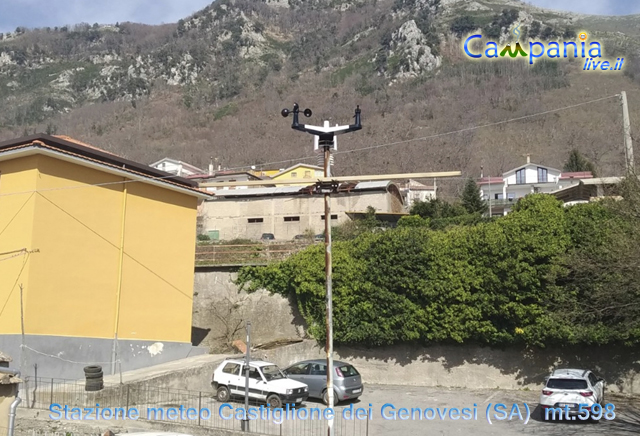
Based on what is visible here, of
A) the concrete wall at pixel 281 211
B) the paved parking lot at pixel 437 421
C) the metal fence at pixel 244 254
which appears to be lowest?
the paved parking lot at pixel 437 421

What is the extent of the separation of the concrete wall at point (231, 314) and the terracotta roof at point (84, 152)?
23.2ft

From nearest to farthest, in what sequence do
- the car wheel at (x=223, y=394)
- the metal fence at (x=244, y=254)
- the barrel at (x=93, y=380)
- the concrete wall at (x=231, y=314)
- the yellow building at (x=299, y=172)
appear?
1. the barrel at (x=93, y=380)
2. the car wheel at (x=223, y=394)
3. the concrete wall at (x=231, y=314)
4. the metal fence at (x=244, y=254)
5. the yellow building at (x=299, y=172)

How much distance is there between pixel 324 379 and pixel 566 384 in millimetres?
7632

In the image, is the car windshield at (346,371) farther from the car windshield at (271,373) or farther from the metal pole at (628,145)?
the metal pole at (628,145)

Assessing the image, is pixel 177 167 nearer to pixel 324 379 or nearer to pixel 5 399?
pixel 324 379

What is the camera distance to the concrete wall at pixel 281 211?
46.1 meters

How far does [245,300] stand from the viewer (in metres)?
29.5

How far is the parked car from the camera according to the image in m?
19.4

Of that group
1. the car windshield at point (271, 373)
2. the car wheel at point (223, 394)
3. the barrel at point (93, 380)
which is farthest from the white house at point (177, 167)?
the barrel at point (93, 380)

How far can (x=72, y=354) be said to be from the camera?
65.6 feet

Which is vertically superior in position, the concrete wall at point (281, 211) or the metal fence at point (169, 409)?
the concrete wall at point (281, 211)

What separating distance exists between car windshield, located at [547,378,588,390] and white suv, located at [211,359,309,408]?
24.9 feet

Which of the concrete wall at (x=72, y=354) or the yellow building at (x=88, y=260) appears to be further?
the yellow building at (x=88, y=260)

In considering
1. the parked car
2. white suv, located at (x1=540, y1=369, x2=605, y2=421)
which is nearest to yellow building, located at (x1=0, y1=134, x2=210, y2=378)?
the parked car
